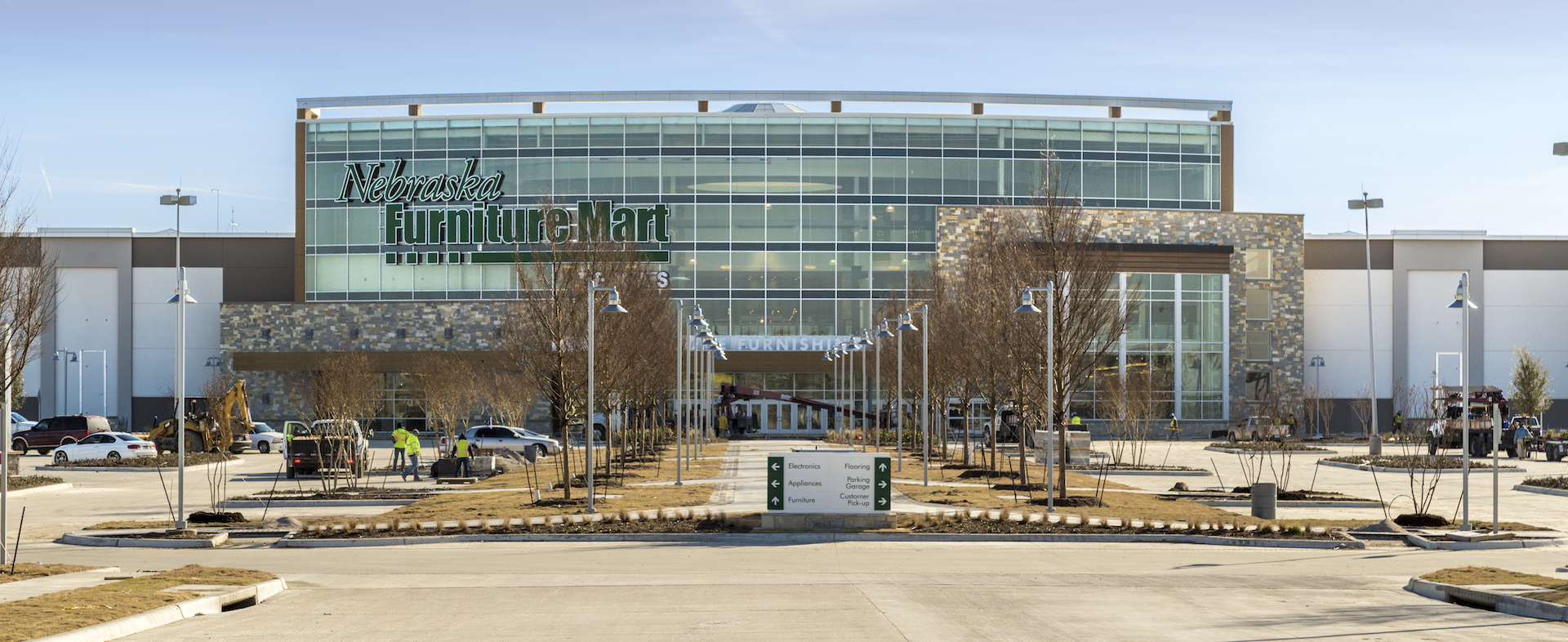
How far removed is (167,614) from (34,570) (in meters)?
4.70

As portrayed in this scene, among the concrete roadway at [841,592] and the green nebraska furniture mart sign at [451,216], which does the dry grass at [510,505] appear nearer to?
the concrete roadway at [841,592]

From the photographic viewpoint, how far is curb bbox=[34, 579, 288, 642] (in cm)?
1300

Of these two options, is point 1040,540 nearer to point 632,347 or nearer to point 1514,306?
point 632,347

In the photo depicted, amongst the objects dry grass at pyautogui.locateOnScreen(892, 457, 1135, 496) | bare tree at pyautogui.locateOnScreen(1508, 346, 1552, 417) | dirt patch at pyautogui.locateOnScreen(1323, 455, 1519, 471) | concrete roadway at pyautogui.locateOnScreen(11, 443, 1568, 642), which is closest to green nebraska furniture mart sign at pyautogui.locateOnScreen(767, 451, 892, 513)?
concrete roadway at pyautogui.locateOnScreen(11, 443, 1568, 642)

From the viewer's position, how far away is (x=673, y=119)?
80.4 m

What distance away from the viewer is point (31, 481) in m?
36.3

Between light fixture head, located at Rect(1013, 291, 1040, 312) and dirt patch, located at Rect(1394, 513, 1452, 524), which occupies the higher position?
light fixture head, located at Rect(1013, 291, 1040, 312)

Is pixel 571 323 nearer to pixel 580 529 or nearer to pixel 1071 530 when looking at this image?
pixel 580 529

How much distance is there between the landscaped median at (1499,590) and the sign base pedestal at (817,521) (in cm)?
952

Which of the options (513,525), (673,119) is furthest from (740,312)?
(513,525)

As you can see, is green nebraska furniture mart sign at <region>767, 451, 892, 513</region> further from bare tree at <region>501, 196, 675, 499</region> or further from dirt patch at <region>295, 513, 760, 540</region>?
bare tree at <region>501, 196, 675, 499</region>

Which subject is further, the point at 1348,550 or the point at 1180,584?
the point at 1348,550

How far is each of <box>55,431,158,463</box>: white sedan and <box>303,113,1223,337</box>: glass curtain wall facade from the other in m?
30.6

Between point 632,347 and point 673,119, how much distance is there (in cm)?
4457
